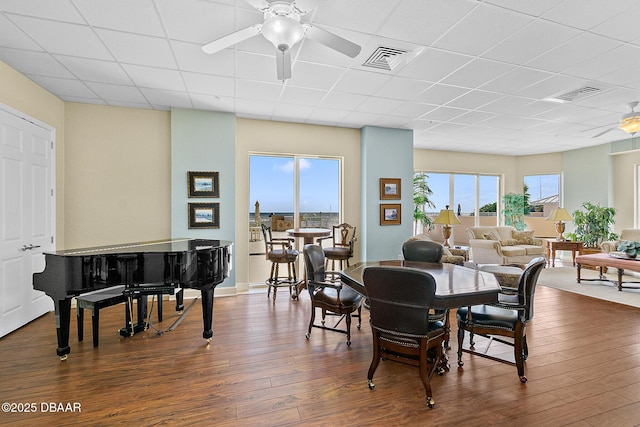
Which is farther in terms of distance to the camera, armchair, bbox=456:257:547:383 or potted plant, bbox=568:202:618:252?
potted plant, bbox=568:202:618:252

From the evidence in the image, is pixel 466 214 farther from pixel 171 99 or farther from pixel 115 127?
pixel 115 127

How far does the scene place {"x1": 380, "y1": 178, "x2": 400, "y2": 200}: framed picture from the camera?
6215mm

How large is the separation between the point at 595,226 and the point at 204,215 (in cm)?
879

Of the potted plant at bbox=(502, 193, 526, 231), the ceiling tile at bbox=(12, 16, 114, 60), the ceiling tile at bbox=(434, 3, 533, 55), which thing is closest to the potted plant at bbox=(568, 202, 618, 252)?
the potted plant at bbox=(502, 193, 526, 231)

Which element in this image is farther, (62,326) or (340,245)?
(340,245)

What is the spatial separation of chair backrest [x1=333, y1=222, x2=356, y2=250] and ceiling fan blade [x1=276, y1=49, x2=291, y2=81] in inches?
125

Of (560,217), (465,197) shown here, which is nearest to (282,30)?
(465,197)

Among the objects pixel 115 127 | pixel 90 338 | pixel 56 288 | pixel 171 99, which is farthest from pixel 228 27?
pixel 90 338

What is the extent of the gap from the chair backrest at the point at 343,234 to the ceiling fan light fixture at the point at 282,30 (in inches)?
137

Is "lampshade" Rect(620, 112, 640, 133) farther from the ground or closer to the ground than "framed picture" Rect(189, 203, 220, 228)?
farther from the ground

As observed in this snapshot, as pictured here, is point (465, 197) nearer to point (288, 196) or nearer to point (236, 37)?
point (288, 196)

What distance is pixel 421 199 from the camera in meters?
7.84

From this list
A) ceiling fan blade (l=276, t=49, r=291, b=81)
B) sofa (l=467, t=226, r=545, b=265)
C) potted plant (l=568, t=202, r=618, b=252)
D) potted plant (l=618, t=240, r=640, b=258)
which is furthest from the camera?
potted plant (l=568, t=202, r=618, b=252)

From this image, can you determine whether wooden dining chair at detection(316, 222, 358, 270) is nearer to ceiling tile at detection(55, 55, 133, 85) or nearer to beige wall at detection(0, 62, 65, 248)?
ceiling tile at detection(55, 55, 133, 85)
